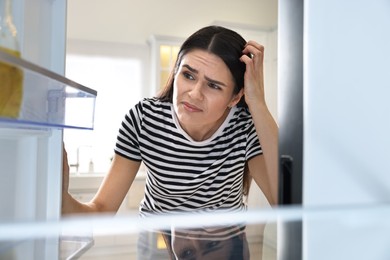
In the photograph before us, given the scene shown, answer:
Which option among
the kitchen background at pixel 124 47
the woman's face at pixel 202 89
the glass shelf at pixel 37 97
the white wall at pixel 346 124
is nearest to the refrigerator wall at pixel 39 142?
the glass shelf at pixel 37 97

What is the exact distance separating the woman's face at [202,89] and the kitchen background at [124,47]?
0.51 metres

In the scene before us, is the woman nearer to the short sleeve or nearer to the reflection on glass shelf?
the short sleeve

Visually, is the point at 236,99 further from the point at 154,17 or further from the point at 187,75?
the point at 154,17

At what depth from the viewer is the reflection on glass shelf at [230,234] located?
210mm

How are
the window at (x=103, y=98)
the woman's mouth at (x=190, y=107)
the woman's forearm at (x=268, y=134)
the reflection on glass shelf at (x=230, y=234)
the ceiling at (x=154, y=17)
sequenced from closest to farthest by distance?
the reflection on glass shelf at (x=230, y=234) → the woman's forearm at (x=268, y=134) → the woman's mouth at (x=190, y=107) → the ceiling at (x=154, y=17) → the window at (x=103, y=98)

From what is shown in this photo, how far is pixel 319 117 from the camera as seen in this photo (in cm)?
28

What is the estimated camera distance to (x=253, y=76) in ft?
2.13

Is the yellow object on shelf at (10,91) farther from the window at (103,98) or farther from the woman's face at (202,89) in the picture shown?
the window at (103,98)

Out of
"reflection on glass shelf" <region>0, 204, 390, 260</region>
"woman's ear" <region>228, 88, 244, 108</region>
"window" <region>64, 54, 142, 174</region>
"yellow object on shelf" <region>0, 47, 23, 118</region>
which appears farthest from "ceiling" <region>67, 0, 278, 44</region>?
"yellow object on shelf" <region>0, 47, 23, 118</region>

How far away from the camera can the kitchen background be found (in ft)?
3.99

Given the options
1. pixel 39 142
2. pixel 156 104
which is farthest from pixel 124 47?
pixel 39 142

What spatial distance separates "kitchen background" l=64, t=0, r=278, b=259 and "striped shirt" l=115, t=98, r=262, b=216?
51 cm

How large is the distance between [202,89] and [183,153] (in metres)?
0.15

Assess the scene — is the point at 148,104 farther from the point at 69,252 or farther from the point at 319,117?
the point at 319,117
